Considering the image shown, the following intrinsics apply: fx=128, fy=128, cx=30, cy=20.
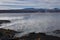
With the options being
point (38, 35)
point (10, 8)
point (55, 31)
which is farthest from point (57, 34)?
point (10, 8)

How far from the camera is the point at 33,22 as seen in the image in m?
1.08

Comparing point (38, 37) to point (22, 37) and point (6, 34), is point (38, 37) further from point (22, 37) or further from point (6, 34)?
point (6, 34)

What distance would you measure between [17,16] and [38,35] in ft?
0.79

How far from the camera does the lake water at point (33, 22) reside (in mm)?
1066

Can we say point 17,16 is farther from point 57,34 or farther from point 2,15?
point 57,34

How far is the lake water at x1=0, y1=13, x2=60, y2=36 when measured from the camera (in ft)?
3.50

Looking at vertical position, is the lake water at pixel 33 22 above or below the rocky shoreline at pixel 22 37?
above

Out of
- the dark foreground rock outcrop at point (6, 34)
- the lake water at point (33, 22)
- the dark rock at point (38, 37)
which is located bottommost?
the dark rock at point (38, 37)

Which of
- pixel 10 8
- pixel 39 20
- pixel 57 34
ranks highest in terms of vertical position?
pixel 10 8

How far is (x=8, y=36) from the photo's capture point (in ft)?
3.54

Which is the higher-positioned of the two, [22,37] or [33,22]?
[33,22]

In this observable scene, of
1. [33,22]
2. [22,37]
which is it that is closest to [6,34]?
[22,37]

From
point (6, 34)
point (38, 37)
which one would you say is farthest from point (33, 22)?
point (6, 34)

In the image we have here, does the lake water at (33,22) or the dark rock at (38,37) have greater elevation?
the lake water at (33,22)
